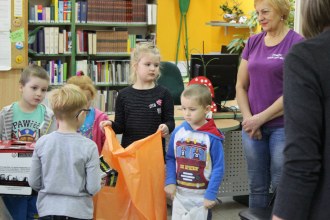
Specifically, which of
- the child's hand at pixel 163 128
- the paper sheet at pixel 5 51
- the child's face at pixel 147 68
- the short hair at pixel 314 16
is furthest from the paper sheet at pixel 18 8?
the short hair at pixel 314 16

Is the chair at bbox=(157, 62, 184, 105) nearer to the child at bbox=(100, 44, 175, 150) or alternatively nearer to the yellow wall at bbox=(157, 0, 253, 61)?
the child at bbox=(100, 44, 175, 150)

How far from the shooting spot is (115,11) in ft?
20.2

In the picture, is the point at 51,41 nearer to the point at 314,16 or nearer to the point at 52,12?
the point at 52,12

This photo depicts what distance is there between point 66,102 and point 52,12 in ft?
12.8

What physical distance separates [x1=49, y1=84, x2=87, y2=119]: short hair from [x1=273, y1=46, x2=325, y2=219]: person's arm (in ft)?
4.15

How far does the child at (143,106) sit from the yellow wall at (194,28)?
4.07 m

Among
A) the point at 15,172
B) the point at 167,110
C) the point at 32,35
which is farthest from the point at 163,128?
the point at 32,35

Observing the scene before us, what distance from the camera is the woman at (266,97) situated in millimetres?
2443

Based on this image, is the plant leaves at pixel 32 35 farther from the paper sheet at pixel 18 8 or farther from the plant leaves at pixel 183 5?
the plant leaves at pixel 183 5

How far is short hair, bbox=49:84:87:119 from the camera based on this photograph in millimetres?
2195

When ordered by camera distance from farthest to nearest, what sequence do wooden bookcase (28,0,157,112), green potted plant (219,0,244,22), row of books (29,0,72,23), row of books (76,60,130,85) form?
1. green potted plant (219,0,244,22)
2. row of books (76,60,130,85)
3. wooden bookcase (28,0,157,112)
4. row of books (29,0,72,23)

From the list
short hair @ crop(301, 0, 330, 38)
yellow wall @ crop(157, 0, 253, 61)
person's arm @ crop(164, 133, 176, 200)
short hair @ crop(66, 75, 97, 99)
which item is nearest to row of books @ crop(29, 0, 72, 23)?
yellow wall @ crop(157, 0, 253, 61)

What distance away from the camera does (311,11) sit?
3.76ft

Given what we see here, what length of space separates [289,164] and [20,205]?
1859 millimetres
